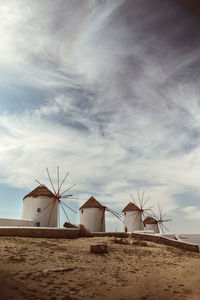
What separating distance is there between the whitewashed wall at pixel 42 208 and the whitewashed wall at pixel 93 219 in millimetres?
5285

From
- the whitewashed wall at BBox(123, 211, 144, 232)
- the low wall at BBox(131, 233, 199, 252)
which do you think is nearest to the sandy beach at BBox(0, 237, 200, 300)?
the low wall at BBox(131, 233, 199, 252)

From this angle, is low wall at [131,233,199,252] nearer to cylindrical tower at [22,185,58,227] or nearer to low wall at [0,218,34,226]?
cylindrical tower at [22,185,58,227]

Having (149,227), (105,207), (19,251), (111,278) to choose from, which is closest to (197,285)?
(111,278)

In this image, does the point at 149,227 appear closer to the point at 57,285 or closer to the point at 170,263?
the point at 170,263

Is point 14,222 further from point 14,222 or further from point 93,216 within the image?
point 93,216

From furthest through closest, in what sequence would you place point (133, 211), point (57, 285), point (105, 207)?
point (133, 211)
point (105, 207)
point (57, 285)

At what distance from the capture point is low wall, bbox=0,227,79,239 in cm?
1471

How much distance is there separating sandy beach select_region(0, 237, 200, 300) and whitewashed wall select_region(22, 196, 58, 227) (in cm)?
1260

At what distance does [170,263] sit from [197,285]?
388 centimetres

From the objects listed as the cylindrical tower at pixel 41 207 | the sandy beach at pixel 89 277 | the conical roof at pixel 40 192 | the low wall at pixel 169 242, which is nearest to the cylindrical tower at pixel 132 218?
the low wall at pixel 169 242

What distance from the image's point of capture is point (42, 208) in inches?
894

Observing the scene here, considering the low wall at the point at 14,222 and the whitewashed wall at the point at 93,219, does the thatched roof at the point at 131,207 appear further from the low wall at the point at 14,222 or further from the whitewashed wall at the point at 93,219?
the low wall at the point at 14,222

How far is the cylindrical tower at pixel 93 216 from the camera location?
27.2m

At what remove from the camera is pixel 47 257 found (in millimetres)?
9258
